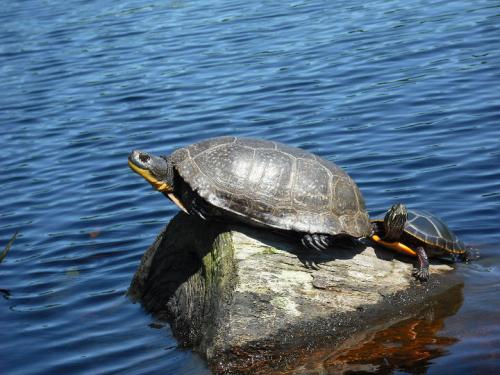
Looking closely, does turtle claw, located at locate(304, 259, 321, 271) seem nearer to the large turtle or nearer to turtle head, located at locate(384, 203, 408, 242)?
the large turtle

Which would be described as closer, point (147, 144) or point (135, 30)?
point (147, 144)

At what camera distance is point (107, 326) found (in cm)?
786

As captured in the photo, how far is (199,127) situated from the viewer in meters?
12.8

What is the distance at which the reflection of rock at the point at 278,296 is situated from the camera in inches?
245

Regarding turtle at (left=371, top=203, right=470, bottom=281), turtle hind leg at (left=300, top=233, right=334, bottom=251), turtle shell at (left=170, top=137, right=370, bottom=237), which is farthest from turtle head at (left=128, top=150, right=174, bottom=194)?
turtle at (left=371, top=203, right=470, bottom=281)

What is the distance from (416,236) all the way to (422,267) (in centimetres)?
28

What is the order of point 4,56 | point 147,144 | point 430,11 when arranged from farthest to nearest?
point 4,56 → point 430,11 → point 147,144

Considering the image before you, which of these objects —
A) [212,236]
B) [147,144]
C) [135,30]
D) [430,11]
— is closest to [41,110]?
[147,144]

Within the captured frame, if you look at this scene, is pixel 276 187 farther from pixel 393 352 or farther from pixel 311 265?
pixel 393 352

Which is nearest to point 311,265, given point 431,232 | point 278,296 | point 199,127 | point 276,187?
point 278,296

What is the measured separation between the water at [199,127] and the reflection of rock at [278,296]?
270 mm

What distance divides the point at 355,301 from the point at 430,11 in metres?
12.0

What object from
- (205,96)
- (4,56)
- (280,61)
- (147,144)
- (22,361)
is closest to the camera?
(22,361)

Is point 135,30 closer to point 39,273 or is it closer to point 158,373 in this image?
point 39,273
